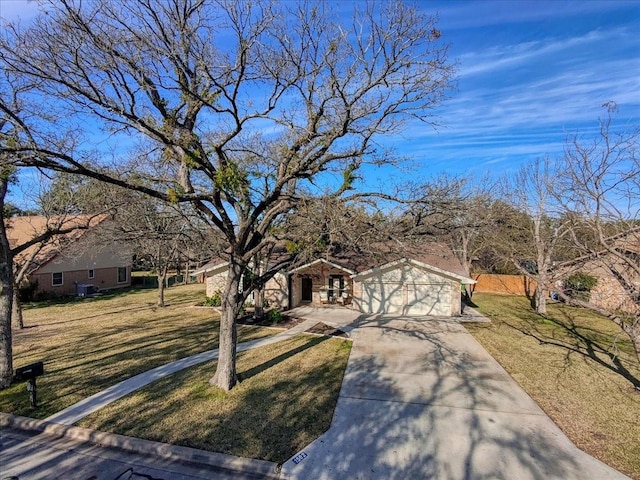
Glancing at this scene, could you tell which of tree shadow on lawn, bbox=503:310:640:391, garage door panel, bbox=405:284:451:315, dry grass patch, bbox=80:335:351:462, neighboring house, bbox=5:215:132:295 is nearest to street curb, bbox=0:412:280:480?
dry grass patch, bbox=80:335:351:462

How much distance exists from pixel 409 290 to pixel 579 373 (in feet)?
27.8

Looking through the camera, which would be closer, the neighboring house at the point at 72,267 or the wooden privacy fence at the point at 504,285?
the neighboring house at the point at 72,267

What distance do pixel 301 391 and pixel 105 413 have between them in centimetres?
395

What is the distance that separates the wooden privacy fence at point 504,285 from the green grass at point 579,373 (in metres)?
7.50

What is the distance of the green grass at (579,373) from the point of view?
6316 mm

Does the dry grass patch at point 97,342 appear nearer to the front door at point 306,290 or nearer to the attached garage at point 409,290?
the front door at point 306,290

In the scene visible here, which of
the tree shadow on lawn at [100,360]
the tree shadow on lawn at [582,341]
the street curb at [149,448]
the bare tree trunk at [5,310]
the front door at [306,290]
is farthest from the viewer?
the front door at [306,290]

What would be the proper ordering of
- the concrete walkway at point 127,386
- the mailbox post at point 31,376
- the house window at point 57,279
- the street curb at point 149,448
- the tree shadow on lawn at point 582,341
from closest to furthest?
the street curb at point 149,448, the concrete walkway at point 127,386, the mailbox post at point 31,376, the tree shadow on lawn at point 582,341, the house window at point 57,279

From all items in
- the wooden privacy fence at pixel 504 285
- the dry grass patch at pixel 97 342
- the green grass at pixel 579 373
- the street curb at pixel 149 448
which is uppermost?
the wooden privacy fence at pixel 504 285

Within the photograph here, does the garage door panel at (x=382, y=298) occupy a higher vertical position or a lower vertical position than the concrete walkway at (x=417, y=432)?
higher

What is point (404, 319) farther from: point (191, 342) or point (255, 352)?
point (191, 342)

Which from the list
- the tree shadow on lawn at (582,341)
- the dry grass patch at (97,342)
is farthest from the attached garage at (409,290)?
the dry grass patch at (97,342)

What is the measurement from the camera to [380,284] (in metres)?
17.8

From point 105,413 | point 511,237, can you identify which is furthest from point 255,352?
point 511,237
